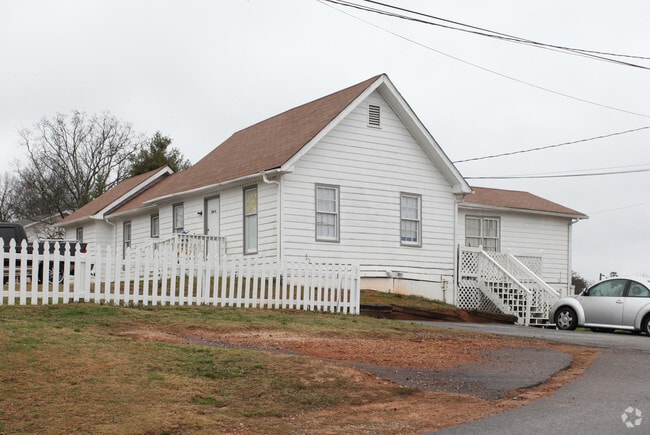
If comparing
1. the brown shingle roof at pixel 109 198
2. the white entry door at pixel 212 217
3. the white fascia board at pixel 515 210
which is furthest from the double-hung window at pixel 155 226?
the white fascia board at pixel 515 210

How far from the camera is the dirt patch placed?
8.95m

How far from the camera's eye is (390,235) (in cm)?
2650

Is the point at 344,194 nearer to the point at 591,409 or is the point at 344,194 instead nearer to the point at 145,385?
the point at 145,385

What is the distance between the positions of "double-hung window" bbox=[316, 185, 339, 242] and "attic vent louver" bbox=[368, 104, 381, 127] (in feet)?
8.39

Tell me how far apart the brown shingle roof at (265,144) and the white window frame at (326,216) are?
5.46ft

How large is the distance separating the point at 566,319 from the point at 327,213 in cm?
758

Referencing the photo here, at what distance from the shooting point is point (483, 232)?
3381 cm

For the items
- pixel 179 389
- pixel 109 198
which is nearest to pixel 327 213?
pixel 179 389

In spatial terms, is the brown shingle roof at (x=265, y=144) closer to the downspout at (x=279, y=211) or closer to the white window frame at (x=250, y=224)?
the downspout at (x=279, y=211)

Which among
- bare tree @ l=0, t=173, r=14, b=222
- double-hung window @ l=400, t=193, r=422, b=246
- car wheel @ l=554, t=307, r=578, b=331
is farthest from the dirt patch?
bare tree @ l=0, t=173, r=14, b=222

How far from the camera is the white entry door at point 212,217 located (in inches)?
1096

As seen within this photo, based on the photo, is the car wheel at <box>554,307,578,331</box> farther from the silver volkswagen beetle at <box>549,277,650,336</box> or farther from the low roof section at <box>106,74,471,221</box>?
the low roof section at <box>106,74,471,221</box>

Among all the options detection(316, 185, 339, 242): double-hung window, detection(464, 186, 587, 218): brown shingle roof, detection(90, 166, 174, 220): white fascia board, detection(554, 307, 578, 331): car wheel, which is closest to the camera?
detection(554, 307, 578, 331): car wheel

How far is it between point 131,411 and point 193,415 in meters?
0.63
